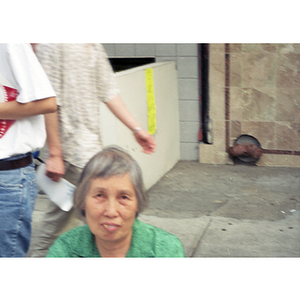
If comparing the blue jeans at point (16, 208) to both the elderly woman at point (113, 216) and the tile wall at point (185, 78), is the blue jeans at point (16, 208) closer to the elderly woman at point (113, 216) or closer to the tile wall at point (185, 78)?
the elderly woman at point (113, 216)

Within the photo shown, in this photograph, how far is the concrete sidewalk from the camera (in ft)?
7.20

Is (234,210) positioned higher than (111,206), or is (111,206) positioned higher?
(111,206)

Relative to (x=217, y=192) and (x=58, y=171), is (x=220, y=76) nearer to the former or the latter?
(x=217, y=192)

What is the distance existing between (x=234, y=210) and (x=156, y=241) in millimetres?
771

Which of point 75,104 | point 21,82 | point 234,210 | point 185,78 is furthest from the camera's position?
point 185,78

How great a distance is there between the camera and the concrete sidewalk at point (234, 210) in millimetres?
2195

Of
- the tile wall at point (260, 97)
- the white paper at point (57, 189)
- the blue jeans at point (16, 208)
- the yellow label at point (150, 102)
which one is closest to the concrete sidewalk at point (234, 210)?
the tile wall at point (260, 97)

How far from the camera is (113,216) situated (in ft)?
5.19

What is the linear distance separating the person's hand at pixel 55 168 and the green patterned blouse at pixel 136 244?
306 millimetres

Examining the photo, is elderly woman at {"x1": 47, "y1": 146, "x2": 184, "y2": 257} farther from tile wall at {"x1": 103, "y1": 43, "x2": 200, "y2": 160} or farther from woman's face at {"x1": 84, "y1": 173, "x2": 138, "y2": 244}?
tile wall at {"x1": 103, "y1": 43, "x2": 200, "y2": 160}

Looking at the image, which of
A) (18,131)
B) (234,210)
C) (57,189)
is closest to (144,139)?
(57,189)

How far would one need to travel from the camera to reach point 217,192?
87.7 inches

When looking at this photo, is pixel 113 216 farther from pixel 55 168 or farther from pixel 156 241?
pixel 55 168

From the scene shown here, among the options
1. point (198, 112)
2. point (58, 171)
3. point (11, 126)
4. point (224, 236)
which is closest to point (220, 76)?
point (198, 112)
